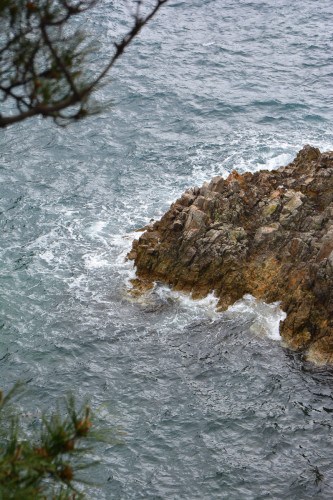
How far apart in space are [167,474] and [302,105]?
1078 inches

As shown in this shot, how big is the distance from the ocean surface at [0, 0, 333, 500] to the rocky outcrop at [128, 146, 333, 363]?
0.67 metres

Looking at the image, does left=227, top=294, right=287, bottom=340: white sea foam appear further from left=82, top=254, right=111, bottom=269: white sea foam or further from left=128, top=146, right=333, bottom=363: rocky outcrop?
left=82, top=254, right=111, bottom=269: white sea foam

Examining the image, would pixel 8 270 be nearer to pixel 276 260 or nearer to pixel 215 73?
pixel 276 260

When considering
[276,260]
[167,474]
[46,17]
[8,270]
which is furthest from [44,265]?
[46,17]

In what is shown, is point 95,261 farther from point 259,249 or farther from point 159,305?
point 259,249

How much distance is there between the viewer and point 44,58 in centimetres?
929

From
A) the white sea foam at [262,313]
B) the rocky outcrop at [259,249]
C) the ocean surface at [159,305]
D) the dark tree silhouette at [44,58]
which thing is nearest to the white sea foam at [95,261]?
the ocean surface at [159,305]

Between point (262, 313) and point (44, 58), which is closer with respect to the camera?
point (44, 58)

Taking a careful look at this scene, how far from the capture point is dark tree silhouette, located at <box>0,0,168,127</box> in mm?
8555

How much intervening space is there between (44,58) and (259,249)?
16553 millimetres

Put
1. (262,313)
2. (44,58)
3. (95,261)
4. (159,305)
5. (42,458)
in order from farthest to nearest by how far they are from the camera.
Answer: (95,261)
(159,305)
(262,313)
(44,58)
(42,458)

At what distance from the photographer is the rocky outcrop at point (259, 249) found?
73.2 ft

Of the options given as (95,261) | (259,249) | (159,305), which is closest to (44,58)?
(159,305)

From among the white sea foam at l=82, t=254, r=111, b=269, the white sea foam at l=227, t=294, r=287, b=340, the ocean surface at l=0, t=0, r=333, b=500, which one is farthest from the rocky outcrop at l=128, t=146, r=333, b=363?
the white sea foam at l=82, t=254, r=111, b=269
